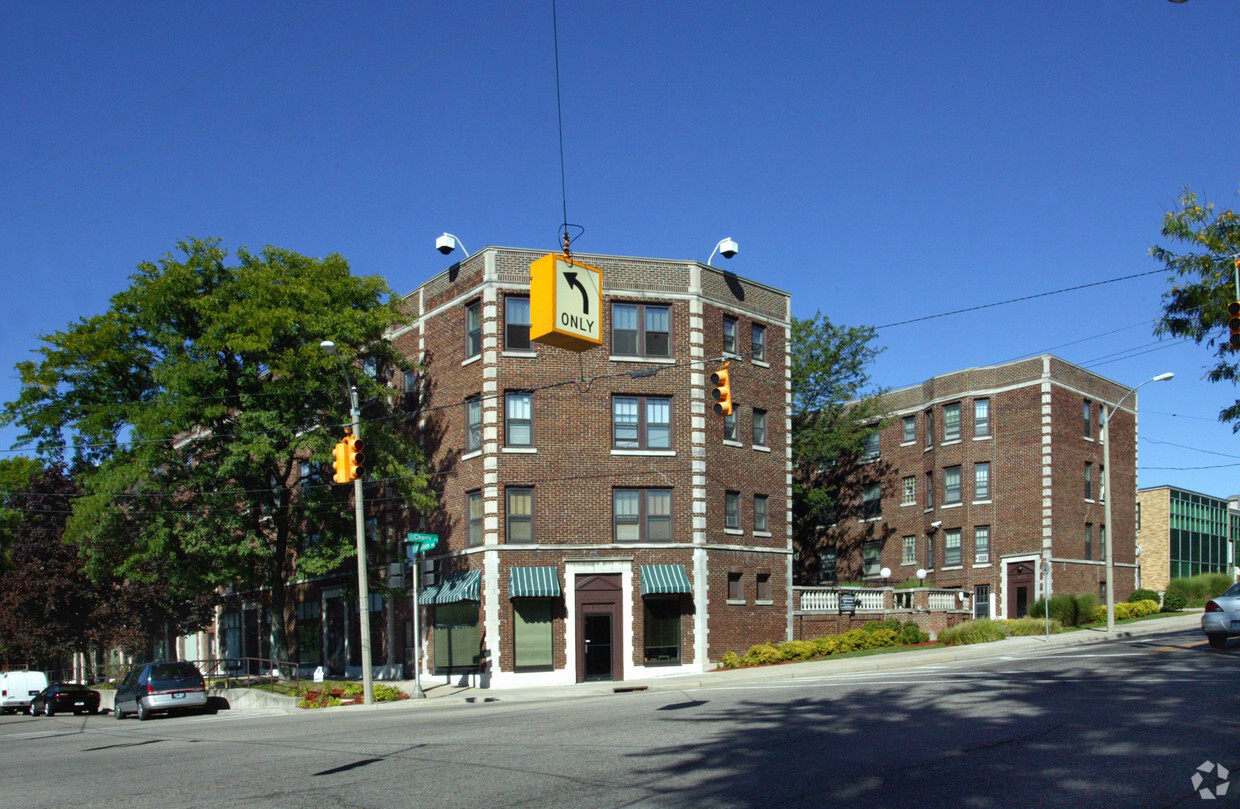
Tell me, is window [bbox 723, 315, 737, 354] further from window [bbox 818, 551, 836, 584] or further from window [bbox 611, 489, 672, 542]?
window [bbox 818, 551, 836, 584]

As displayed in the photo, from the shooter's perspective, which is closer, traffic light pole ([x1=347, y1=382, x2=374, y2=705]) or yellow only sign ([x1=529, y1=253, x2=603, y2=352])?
yellow only sign ([x1=529, y1=253, x2=603, y2=352])

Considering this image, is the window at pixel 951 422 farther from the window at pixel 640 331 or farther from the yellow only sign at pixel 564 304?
the yellow only sign at pixel 564 304

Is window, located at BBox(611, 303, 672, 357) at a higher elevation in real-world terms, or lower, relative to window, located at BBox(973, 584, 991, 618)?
higher

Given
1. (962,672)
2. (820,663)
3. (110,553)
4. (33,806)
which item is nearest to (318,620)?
(110,553)

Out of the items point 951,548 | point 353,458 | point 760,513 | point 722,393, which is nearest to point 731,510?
point 760,513

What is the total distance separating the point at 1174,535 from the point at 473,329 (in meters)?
46.5

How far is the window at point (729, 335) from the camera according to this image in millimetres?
39219

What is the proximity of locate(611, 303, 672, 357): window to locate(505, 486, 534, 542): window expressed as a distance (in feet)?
18.3

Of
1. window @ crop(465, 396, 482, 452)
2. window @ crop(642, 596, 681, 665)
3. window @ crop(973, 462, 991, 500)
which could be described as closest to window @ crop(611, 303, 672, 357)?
window @ crop(465, 396, 482, 452)

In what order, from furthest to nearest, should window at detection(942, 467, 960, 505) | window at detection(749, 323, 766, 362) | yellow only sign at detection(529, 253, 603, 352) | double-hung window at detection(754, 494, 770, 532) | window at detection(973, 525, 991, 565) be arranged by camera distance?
window at detection(942, 467, 960, 505), window at detection(973, 525, 991, 565), window at detection(749, 323, 766, 362), double-hung window at detection(754, 494, 770, 532), yellow only sign at detection(529, 253, 603, 352)

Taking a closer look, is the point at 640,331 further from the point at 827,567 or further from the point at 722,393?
the point at 827,567

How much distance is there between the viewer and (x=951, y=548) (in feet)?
186

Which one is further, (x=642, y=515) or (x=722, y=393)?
(x=642, y=515)

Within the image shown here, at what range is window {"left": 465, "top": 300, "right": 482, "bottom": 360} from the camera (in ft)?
123
